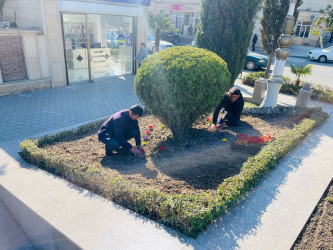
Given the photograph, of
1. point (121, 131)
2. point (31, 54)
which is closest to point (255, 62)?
point (31, 54)

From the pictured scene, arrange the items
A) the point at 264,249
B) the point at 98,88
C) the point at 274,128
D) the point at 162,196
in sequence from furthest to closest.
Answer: the point at 98,88 < the point at 274,128 < the point at 162,196 < the point at 264,249

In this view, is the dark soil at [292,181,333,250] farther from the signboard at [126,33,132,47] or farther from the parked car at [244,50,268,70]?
the parked car at [244,50,268,70]

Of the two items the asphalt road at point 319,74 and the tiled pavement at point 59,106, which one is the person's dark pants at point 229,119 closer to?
the tiled pavement at point 59,106

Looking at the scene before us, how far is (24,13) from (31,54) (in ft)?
→ 5.48

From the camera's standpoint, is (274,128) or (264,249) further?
(274,128)

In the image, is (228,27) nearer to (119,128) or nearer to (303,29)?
(119,128)

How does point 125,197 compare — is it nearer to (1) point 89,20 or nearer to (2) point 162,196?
(2) point 162,196

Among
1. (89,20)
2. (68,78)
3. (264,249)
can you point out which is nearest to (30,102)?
(68,78)

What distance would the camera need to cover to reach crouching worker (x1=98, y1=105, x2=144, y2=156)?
4.87 metres

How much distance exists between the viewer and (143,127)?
6.43m

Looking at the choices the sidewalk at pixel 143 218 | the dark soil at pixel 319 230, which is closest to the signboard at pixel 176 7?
the sidewalk at pixel 143 218

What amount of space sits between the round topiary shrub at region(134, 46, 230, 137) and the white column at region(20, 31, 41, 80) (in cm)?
582

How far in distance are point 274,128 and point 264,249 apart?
3991 mm

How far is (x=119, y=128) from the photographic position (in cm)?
488
